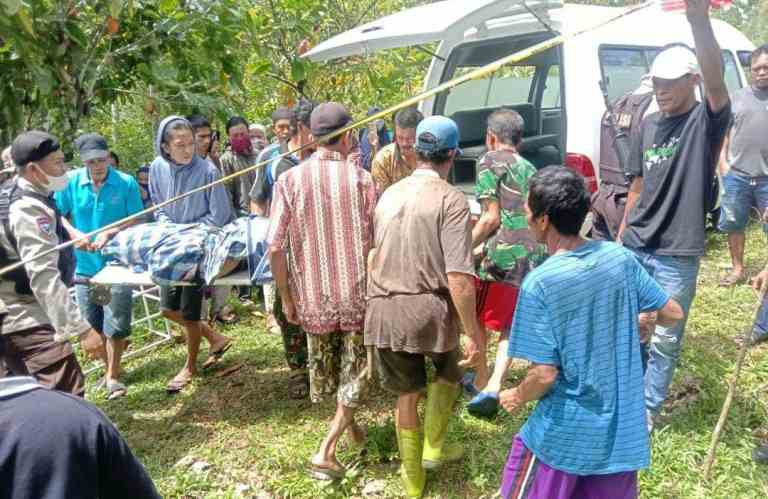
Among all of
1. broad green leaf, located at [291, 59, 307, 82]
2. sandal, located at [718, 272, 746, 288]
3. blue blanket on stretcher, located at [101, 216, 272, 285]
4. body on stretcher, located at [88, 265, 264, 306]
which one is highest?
broad green leaf, located at [291, 59, 307, 82]

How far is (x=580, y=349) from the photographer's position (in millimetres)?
1912

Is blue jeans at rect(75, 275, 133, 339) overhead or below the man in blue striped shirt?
below

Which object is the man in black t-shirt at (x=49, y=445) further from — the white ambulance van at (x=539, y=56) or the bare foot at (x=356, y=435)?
the white ambulance van at (x=539, y=56)

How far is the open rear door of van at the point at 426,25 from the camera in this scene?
3.98m

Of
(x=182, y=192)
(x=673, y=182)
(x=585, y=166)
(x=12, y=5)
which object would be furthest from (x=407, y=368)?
(x=12, y=5)

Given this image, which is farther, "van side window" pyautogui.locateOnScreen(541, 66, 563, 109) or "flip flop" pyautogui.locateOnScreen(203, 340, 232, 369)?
"van side window" pyautogui.locateOnScreen(541, 66, 563, 109)

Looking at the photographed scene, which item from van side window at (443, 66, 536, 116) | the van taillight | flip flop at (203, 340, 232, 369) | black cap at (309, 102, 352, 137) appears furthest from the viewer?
van side window at (443, 66, 536, 116)

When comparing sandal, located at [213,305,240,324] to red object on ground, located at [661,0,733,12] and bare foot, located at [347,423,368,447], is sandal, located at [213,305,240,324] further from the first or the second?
red object on ground, located at [661,0,733,12]

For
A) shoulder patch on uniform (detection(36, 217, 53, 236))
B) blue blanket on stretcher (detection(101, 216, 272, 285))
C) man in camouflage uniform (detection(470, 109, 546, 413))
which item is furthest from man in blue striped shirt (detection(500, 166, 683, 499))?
shoulder patch on uniform (detection(36, 217, 53, 236))

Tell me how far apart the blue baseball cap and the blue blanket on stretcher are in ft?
3.68

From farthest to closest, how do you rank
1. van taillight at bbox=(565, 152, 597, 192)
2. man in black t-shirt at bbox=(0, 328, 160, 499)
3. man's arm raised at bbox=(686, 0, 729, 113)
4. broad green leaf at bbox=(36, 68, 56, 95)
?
1. broad green leaf at bbox=(36, 68, 56, 95)
2. van taillight at bbox=(565, 152, 597, 192)
3. man's arm raised at bbox=(686, 0, 729, 113)
4. man in black t-shirt at bbox=(0, 328, 160, 499)

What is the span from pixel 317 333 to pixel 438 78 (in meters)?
3.06

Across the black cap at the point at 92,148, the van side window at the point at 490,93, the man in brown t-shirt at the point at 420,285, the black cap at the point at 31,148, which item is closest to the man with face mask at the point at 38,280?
the black cap at the point at 31,148

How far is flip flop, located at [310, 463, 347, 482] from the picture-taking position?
3027mm
